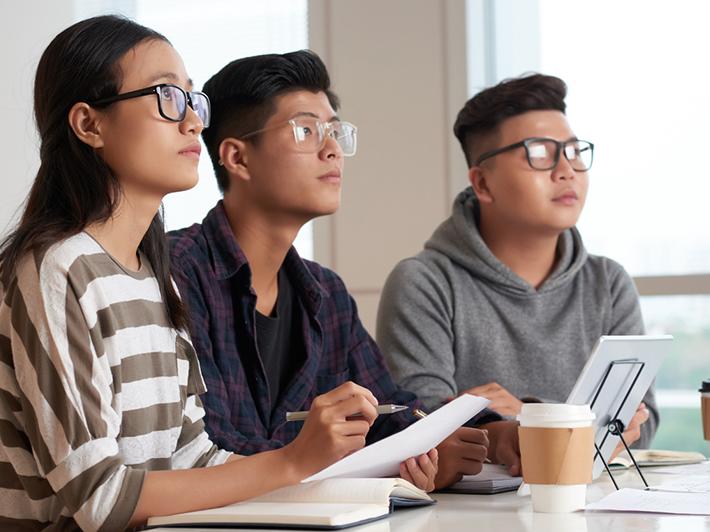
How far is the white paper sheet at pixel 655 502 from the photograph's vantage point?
1313 millimetres

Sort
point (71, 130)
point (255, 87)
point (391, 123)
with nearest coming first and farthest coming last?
point (71, 130) → point (255, 87) → point (391, 123)

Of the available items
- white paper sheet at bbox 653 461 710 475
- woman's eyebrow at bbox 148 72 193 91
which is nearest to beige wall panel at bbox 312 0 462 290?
white paper sheet at bbox 653 461 710 475

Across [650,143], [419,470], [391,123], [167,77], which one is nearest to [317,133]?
[167,77]

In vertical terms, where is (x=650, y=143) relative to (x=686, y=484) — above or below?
above

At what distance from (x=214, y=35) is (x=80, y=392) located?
3.12m

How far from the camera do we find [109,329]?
1.42m

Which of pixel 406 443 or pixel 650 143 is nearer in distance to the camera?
pixel 406 443

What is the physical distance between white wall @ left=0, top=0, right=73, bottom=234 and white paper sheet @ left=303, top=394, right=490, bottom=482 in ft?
10.2

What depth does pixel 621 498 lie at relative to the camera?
4.64 ft

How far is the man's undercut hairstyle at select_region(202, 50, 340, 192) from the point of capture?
7.20 feet

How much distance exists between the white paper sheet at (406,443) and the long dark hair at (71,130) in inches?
14.9

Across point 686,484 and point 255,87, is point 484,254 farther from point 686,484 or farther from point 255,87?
point 686,484

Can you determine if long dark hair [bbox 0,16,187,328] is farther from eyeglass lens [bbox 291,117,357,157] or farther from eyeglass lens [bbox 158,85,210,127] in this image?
eyeglass lens [bbox 291,117,357,157]

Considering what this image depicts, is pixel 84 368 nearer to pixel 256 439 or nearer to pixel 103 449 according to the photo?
pixel 103 449
